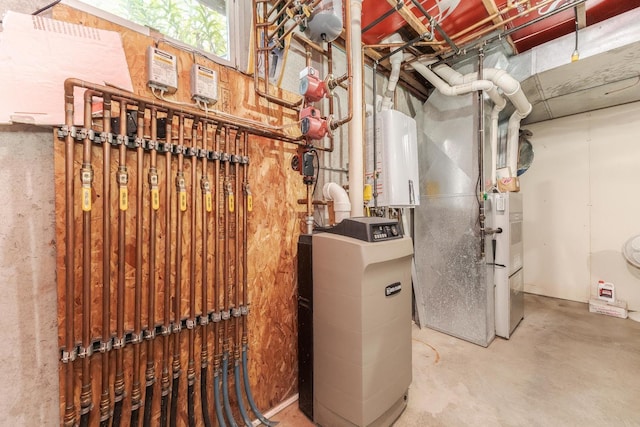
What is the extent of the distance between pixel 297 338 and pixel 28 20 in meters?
2.02

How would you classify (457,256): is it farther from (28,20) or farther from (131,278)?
(28,20)

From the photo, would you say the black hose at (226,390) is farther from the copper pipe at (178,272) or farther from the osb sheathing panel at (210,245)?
the copper pipe at (178,272)

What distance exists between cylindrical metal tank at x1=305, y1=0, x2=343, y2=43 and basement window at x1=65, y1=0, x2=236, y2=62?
0.52 metres

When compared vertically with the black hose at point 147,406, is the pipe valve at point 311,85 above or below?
above

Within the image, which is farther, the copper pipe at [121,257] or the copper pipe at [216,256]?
the copper pipe at [216,256]

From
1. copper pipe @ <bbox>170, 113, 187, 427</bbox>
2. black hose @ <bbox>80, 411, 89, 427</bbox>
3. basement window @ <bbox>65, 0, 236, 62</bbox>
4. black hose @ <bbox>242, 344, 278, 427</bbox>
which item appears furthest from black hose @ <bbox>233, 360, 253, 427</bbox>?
basement window @ <bbox>65, 0, 236, 62</bbox>

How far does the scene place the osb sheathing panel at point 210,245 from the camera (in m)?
1.10

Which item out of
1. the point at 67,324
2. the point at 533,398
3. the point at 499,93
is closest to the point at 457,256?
the point at 533,398

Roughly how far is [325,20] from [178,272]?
1.63 m

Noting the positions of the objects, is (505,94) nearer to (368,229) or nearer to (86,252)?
(368,229)

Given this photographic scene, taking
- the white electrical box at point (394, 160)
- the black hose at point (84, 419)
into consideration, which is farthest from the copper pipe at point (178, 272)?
the white electrical box at point (394, 160)

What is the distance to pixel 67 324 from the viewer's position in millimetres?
985

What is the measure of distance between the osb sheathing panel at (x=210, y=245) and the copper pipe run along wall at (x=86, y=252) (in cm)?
5

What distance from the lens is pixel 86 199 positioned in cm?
101
